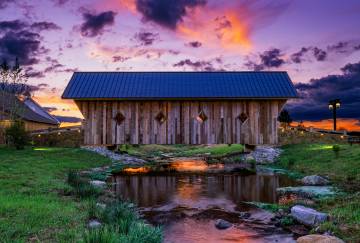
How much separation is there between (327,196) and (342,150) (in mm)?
10339

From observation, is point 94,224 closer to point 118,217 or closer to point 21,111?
point 118,217

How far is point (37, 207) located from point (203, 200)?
6334 mm

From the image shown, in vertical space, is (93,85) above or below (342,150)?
above

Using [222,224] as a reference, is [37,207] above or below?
above

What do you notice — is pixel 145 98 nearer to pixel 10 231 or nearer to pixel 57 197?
pixel 57 197

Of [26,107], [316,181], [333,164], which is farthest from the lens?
[26,107]

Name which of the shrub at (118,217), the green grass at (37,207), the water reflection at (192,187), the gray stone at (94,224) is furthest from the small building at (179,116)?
the gray stone at (94,224)

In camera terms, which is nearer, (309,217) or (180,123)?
(309,217)

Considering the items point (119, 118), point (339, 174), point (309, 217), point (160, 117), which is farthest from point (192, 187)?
point (119, 118)

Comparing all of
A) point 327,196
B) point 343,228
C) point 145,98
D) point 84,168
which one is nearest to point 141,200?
point 327,196

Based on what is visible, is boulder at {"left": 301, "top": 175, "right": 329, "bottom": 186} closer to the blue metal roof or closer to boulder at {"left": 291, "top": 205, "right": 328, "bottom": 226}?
boulder at {"left": 291, "top": 205, "right": 328, "bottom": 226}

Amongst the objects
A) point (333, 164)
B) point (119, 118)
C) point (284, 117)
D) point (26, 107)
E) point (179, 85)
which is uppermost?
point (179, 85)

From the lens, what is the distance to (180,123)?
27.1m

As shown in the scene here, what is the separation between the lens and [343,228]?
28.3 ft
